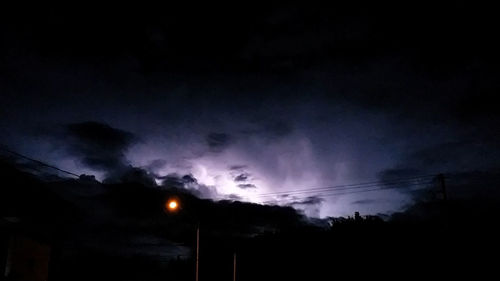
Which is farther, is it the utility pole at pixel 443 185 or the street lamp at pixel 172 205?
the utility pole at pixel 443 185

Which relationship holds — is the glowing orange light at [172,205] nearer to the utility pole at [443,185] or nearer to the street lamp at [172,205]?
the street lamp at [172,205]

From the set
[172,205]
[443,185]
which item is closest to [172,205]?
[172,205]

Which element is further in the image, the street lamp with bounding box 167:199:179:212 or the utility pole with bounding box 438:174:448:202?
the utility pole with bounding box 438:174:448:202

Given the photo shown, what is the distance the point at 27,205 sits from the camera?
21.4 metres

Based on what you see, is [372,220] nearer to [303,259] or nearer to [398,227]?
[398,227]

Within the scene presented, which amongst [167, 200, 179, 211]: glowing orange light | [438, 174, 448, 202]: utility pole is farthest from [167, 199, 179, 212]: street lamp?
[438, 174, 448, 202]: utility pole

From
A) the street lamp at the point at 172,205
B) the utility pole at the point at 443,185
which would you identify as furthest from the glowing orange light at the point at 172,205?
the utility pole at the point at 443,185

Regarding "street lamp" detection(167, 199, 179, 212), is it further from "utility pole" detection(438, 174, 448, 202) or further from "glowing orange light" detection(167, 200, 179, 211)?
"utility pole" detection(438, 174, 448, 202)

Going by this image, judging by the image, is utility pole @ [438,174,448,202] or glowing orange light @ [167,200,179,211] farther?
utility pole @ [438,174,448,202]

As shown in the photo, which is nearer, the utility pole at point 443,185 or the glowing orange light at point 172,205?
the glowing orange light at point 172,205

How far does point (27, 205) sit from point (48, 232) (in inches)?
202

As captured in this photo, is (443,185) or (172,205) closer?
(172,205)

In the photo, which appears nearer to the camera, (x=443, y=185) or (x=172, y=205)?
(x=172, y=205)

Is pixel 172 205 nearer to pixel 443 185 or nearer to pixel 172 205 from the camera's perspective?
pixel 172 205
